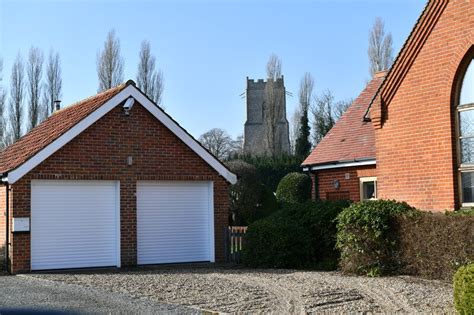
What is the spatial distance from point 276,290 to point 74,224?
7221 millimetres

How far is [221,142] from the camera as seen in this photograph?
77.1 m

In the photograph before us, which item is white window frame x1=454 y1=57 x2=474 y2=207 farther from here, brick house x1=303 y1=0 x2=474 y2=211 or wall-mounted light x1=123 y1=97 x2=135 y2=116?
wall-mounted light x1=123 y1=97 x2=135 y2=116

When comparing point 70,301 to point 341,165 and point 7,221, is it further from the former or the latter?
point 341,165

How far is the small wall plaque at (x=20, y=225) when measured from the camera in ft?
56.9

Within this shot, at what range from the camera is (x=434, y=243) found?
1394 centimetres

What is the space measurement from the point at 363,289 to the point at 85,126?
9007 millimetres

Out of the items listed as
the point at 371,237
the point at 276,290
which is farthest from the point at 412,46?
the point at 276,290

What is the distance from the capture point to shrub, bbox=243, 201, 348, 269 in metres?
17.6

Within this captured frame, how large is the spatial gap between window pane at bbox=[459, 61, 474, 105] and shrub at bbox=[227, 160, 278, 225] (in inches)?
676

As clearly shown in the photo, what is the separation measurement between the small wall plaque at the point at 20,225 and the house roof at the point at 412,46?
9342 millimetres

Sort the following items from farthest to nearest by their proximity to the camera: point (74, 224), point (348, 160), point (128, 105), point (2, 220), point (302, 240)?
point (348, 160)
point (128, 105)
point (2, 220)
point (74, 224)
point (302, 240)

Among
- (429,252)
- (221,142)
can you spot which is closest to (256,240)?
(429,252)

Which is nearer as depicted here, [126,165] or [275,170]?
[126,165]

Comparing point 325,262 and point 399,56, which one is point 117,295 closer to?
point 325,262
